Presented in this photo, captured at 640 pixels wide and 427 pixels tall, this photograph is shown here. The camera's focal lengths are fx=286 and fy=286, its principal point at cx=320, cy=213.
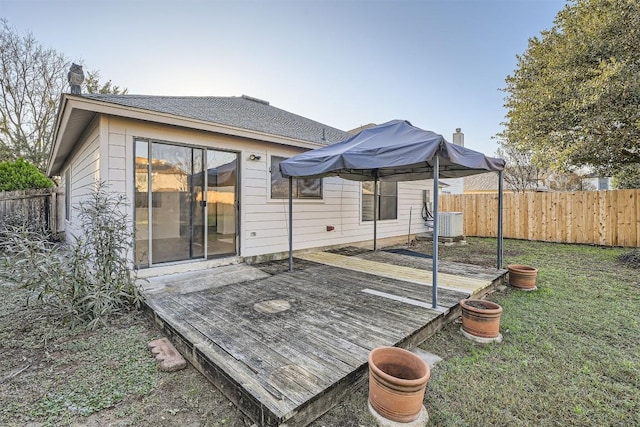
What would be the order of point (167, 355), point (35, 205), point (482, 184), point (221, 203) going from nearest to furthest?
1. point (167, 355)
2. point (221, 203)
3. point (35, 205)
4. point (482, 184)

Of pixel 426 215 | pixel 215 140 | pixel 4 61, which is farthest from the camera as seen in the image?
pixel 4 61

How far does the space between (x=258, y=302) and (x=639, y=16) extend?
29.0 ft

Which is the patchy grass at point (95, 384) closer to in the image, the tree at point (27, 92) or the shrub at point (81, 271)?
the shrub at point (81, 271)

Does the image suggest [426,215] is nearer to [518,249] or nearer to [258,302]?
[518,249]

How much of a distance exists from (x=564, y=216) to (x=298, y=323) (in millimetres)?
10018

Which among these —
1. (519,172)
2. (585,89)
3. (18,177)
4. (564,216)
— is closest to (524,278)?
(585,89)

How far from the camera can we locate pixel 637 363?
8.03 ft

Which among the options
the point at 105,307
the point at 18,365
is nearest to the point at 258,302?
the point at 105,307

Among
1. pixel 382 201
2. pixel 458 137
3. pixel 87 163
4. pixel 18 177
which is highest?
pixel 458 137

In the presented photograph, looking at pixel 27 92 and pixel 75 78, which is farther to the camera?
pixel 27 92

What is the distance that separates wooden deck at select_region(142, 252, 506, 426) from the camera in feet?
6.11

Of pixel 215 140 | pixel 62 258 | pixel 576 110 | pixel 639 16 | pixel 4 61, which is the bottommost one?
pixel 62 258

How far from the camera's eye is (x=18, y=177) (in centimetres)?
897

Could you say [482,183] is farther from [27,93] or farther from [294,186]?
[27,93]
